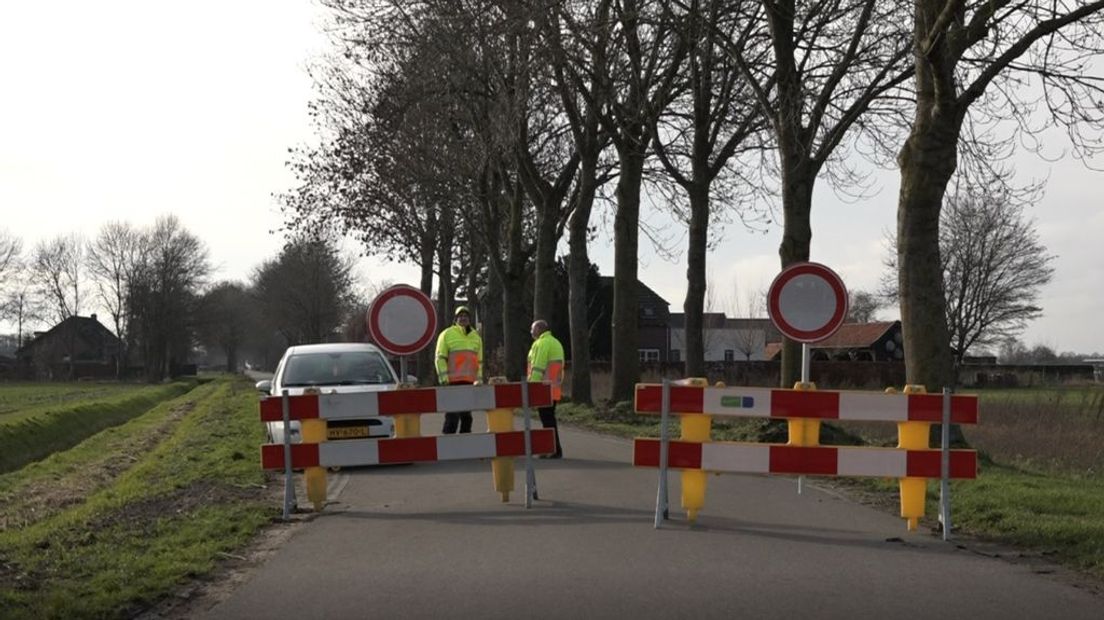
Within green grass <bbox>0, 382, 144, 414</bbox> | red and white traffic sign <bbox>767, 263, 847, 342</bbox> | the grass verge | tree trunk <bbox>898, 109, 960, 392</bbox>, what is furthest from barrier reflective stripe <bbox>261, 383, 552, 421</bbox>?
green grass <bbox>0, 382, 144, 414</bbox>

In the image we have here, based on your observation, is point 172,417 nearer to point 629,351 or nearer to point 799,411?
point 629,351

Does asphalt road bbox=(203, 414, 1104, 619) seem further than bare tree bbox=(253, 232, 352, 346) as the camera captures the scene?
No

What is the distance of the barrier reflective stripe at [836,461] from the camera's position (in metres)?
9.34

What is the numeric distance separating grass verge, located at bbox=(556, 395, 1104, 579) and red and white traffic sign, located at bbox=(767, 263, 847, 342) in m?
1.84

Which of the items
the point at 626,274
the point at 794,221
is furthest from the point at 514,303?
the point at 794,221

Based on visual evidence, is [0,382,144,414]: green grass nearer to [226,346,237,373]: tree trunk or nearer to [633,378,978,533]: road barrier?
[633,378,978,533]: road barrier

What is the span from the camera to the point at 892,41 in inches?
742

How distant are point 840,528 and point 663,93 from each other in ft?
51.3

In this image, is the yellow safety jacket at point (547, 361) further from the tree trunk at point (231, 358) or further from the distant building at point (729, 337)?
the tree trunk at point (231, 358)

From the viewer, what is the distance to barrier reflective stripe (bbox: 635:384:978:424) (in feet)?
30.7

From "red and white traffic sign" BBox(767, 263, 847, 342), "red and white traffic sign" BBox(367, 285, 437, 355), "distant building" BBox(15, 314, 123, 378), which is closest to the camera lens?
"red and white traffic sign" BBox(767, 263, 847, 342)

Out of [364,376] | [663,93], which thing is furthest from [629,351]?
[364,376]

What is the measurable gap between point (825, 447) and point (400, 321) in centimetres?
441

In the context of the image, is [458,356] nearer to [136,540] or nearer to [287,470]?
[287,470]
